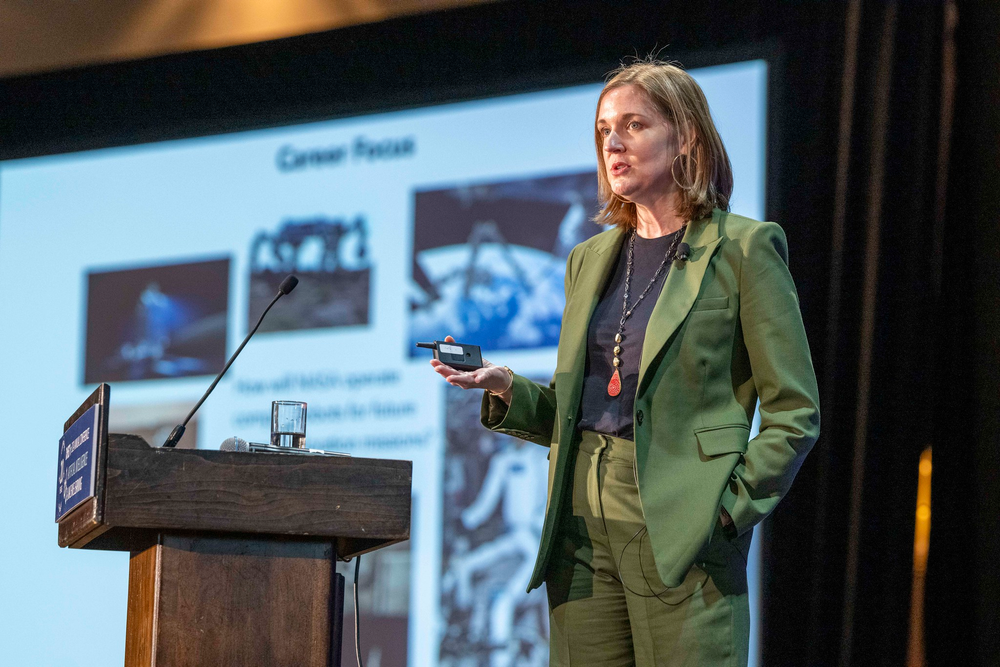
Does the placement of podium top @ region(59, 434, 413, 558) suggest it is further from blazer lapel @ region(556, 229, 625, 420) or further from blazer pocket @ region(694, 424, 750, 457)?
blazer pocket @ region(694, 424, 750, 457)

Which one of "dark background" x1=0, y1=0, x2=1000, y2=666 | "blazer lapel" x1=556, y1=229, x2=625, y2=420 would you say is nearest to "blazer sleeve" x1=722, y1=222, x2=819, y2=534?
"blazer lapel" x1=556, y1=229, x2=625, y2=420

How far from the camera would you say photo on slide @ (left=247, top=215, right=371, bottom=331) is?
3807 millimetres

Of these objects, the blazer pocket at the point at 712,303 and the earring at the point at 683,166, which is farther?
the earring at the point at 683,166

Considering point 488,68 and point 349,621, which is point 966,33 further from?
point 349,621

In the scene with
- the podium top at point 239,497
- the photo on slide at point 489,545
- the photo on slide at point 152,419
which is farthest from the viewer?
the photo on slide at point 152,419

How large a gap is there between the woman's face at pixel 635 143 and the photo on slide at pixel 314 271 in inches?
81.3

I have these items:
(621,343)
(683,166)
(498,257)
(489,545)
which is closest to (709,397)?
(621,343)

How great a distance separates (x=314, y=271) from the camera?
387cm

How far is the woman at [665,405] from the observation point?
159 centimetres

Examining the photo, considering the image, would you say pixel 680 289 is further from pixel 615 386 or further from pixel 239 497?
pixel 239 497


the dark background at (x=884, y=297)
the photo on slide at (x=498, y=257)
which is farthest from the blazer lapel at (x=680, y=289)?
the photo on slide at (x=498, y=257)

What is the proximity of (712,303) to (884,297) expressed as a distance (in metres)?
1.55

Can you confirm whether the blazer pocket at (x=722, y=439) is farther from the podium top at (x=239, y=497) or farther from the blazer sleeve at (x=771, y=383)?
the podium top at (x=239, y=497)

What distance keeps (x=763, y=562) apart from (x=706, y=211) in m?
1.63
